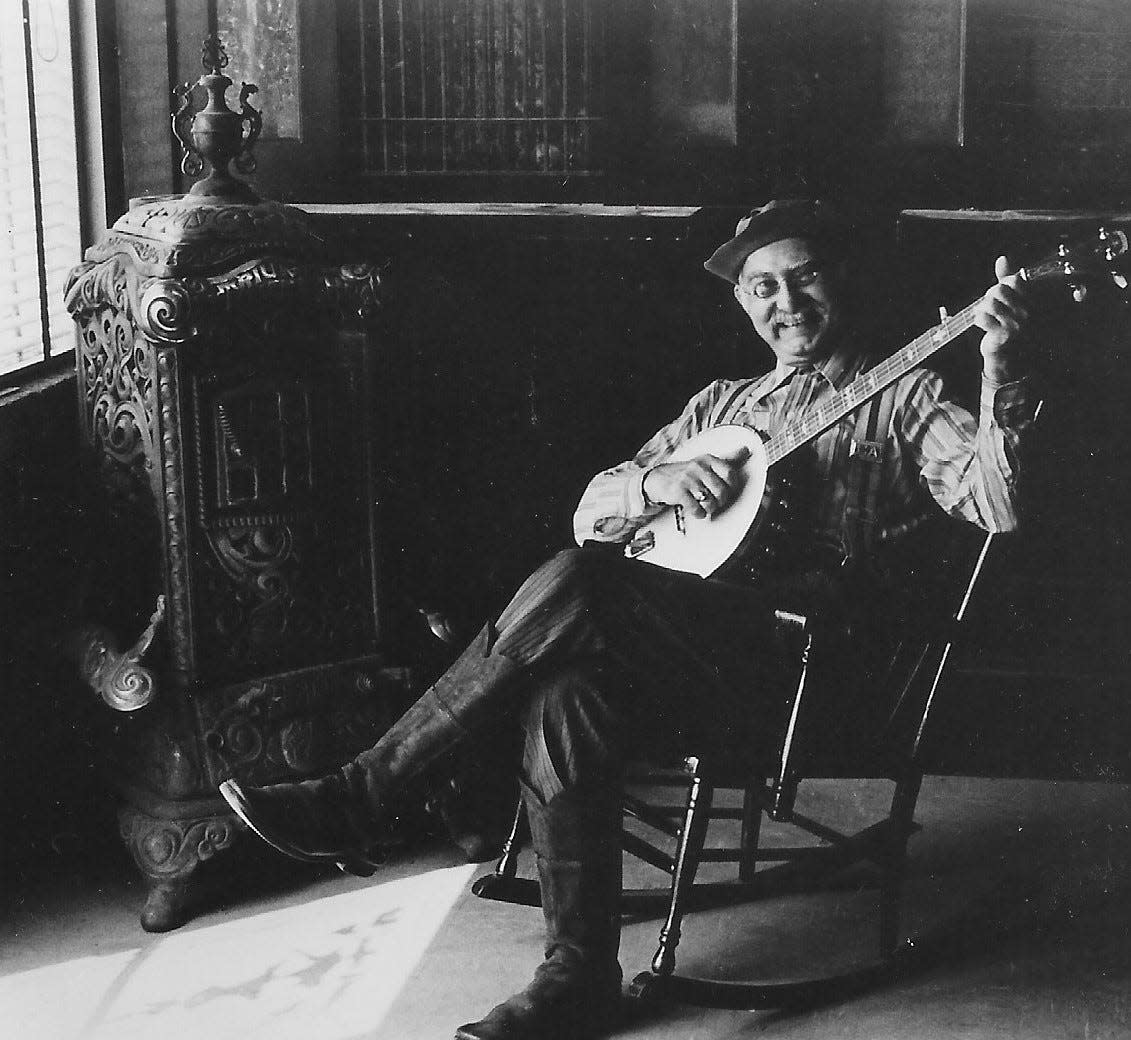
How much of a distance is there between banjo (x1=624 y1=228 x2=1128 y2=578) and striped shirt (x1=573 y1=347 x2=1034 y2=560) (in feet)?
0.16

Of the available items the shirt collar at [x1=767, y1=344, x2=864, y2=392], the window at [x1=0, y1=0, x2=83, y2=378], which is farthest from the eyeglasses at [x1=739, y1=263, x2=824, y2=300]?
the window at [x1=0, y1=0, x2=83, y2=378]

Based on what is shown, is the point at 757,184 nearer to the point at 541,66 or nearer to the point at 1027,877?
the point at 541,66

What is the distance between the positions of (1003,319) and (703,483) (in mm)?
695

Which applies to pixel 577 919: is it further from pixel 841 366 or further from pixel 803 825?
pixel 841 366

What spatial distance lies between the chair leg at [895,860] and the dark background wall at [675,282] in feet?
2.85

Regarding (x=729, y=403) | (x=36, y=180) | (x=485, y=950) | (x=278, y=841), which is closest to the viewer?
(x=278, y=841)

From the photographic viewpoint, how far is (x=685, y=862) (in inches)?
105

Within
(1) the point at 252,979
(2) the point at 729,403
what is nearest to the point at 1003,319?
(2) the point at 729,403

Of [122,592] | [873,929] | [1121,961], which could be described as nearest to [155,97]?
[122,592]

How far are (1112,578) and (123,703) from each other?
7.74 feet

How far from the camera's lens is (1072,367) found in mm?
3521

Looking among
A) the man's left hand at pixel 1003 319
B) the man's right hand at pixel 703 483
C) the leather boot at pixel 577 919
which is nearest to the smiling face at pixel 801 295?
the man's right hand at pixel 703 483

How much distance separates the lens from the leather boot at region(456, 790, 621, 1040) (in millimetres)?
2541

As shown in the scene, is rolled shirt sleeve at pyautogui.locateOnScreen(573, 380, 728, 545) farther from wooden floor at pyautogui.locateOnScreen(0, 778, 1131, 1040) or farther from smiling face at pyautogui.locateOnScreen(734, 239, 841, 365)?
wooden floor at pyautogui.locateOnScreen(0, 778, 1131, 1040)
